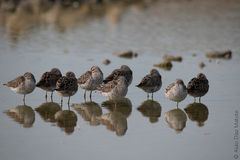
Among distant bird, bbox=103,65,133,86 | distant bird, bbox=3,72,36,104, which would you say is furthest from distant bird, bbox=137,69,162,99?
distant bird, bbox=3,72,36,104

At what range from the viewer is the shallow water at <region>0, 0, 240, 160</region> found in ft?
48.7

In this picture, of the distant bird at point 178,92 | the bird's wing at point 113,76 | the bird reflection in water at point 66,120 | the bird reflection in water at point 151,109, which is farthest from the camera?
the bird's wing at point 113,76

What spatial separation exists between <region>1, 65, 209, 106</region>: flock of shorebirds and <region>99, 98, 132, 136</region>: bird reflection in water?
0.34 metres

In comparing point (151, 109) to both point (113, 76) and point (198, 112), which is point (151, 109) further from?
point (113, 76)

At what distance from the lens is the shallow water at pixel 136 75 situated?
48.7 ft

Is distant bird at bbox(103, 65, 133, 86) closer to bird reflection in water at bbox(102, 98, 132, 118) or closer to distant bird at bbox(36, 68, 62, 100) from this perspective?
bird reflection in water at bbox(102, 98, 132, 118)

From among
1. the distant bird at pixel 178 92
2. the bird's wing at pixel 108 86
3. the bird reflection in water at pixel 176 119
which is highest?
the bird's wing at pixel 108 86

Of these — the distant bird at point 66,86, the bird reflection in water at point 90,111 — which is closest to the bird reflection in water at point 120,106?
the bird reflection in water at point 90,111

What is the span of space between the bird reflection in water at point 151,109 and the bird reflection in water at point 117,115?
347 millimetres

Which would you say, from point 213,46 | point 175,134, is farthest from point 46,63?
point 175,134

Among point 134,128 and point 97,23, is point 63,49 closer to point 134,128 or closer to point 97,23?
point 97,23

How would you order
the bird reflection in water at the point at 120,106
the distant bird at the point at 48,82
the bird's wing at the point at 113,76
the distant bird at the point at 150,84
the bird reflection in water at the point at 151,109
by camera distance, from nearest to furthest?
the bird reflection in water at the point at 151,109, the bird reflection in water at the point at 120,106, the distant bird at the point at 48,82, the distant bird at the point at 150,84, the bird's wing at the point at 113,76

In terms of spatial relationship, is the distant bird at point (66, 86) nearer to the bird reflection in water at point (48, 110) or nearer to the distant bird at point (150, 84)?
the bird reflection in water at point (48, 110)

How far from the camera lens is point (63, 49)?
2806 cm
